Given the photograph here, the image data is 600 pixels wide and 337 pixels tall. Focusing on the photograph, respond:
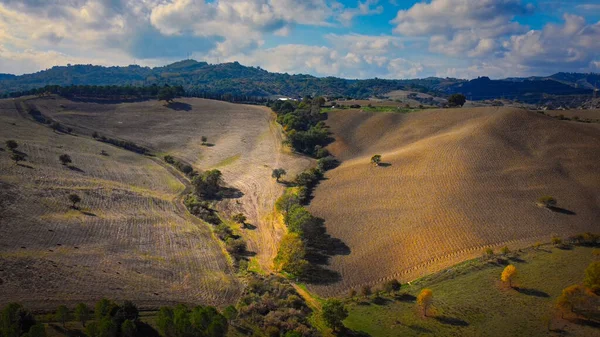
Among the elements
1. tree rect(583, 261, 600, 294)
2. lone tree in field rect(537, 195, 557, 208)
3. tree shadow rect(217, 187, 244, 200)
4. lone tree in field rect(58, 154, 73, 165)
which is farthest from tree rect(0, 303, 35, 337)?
lone tree in field rect(537, 195, 557, 208)

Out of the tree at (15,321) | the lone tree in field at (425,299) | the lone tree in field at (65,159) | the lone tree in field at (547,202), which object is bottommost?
the lone tree in field at (425,299)

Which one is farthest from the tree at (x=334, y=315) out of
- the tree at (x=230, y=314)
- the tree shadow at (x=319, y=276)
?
the tree shadow at (x=319, y=276)

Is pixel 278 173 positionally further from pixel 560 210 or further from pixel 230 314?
pixel 560 210

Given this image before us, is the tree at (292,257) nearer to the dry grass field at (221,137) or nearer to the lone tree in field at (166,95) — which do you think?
the dry grass field at (221,137)

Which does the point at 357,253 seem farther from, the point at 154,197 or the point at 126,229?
the point at 154,197

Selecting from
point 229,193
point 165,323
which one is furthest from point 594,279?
point 229,193

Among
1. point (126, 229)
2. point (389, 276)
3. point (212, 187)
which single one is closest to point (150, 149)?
point (212, 187)

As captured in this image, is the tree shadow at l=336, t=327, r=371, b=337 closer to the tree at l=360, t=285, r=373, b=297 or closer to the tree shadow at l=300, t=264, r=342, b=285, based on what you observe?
the tree at l=360, t=285, r=373, b=297
